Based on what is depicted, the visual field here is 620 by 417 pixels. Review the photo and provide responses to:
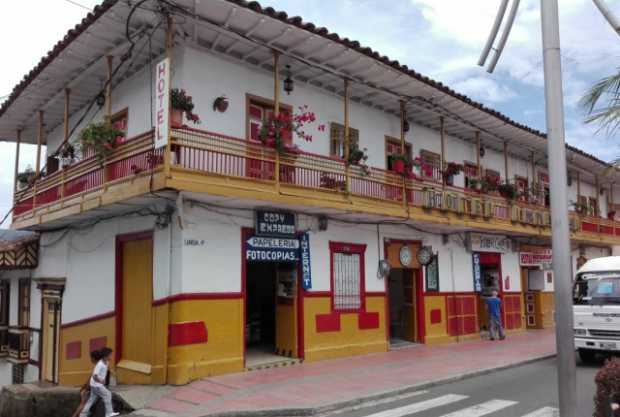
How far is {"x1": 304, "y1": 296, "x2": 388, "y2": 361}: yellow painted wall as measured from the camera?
1291 cm

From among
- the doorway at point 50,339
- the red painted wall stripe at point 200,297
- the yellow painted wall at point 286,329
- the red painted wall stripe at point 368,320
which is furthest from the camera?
the doorway at point 50,339

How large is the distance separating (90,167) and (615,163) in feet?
32.0

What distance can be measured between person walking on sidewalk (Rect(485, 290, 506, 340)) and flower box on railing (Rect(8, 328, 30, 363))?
46.7ft

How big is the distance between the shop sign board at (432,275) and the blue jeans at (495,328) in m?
2.48

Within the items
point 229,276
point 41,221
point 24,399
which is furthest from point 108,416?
point 41,221

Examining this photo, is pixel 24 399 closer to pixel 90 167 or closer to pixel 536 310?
pixel 90 167

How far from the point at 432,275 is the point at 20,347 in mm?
12605

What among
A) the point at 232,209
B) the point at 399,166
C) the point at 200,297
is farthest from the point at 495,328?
the point at 200,297

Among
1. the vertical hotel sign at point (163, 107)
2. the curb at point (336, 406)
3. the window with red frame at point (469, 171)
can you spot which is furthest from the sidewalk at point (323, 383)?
the window with red frame at point (469, 171)

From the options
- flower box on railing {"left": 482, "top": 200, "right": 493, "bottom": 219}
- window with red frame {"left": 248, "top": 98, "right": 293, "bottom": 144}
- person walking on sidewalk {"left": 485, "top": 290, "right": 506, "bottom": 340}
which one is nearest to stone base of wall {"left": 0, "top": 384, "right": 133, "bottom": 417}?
window with red frame {"left": 248, "top": 98, "right": 293, "bottom": 144}

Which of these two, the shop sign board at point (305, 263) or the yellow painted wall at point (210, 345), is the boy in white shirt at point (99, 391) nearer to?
the yellow painted wall at point (210, 345)

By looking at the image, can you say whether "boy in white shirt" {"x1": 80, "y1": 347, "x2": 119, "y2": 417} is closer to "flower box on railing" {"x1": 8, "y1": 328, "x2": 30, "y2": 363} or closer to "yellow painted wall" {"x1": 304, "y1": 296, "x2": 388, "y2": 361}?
"yellow painted wall" {"x1": 304, "y1": 296, "x2": 388, "y2": 361}

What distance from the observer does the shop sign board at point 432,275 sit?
55.1 feet

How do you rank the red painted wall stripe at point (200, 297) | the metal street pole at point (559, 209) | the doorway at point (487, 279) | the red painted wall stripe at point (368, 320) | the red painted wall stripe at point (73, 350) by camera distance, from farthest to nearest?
1. the doorway at point (487, 279)
2. the red painted wall stripe at point (368, 320)
3. the red painted wall stripe at point (73, 350)
4. the red painted wall stripe at point (200, 297)
5. the metal street pole at point (559, 209)
